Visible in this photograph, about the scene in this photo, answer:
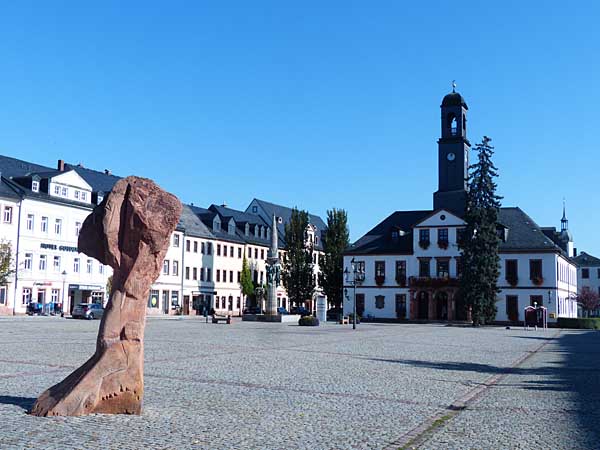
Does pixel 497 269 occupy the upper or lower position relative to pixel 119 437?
upper

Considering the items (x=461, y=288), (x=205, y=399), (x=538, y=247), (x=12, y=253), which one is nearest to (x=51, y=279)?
(x=12, y=253)

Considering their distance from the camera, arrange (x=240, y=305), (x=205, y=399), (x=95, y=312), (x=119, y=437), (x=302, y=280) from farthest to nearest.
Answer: (x=240, y=305)
(x=302, y=280)
(x=95, y=312)
(x=205, y=399)
(x=119, y=437)

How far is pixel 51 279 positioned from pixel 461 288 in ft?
114

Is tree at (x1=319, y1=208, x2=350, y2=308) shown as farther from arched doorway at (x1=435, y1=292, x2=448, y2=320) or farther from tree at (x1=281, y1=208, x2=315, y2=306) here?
arched doorway at (x1=435, y1=292, x2=448, y2=320)

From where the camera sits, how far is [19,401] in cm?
1061

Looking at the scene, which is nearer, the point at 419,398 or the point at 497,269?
the point at 419,398

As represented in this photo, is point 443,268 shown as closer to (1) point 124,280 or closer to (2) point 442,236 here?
(2) point 442,236

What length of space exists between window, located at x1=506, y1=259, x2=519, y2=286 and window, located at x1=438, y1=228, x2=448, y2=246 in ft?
19.7

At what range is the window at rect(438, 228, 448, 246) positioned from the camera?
66.6 m

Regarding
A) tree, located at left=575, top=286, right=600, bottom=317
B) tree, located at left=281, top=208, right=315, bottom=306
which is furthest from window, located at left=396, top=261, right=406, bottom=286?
tree, located at left=575, top=286, right=600, bottom=317

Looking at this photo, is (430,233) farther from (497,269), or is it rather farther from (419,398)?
(419,398)

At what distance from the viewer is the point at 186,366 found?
1669 cm

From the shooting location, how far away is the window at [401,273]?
225 ft

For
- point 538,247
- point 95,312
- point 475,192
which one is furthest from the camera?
point 538,247
